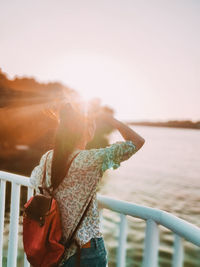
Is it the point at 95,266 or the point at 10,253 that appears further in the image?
the point at 10,253

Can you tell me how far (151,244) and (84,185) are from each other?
0.42m

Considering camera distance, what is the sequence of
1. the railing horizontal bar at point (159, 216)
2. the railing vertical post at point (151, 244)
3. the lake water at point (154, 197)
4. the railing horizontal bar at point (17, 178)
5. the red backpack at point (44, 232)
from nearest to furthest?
the railing horizontal bar at point (159, 216), the railing vertical post at point (151, 244), the red backpack at point (44, 232), the railing horizontal bar at point (17, 178), the lake water at point (154, 197)

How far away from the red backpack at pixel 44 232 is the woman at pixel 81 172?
0.05m

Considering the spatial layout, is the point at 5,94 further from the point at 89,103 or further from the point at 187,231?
the point at 187,231

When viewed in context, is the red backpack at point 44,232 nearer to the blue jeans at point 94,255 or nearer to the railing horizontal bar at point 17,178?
the blue jeans at point 94,255

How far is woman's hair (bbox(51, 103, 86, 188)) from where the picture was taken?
1503mm

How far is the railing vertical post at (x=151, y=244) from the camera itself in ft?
4.56

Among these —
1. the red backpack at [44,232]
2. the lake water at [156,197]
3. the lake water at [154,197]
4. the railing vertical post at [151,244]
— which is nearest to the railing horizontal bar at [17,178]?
the red backpack at [44,232]

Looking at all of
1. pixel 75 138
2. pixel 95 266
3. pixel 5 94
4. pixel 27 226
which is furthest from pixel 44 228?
pixel 5 94

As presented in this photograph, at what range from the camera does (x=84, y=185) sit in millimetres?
1499

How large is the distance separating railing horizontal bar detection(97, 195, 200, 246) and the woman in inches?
5.1

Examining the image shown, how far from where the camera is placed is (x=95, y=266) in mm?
1572

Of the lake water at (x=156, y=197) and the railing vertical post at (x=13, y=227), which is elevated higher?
the railing vertical post at (x=13, y=227)

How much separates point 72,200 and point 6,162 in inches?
1507
